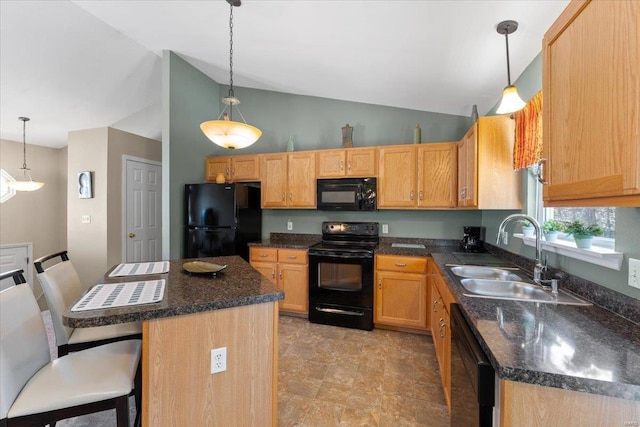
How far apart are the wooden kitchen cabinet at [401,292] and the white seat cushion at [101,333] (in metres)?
2.18

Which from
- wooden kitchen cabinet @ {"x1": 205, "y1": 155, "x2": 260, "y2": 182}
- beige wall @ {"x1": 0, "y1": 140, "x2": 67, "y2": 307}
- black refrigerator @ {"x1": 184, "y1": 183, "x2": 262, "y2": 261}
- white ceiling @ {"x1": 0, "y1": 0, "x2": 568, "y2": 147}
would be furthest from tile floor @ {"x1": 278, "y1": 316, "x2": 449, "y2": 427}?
beige wall @ {"x1": 0, "y1": 140, "x2": 67, "y2": 307}

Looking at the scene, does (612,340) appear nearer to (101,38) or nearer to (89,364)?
(89,364)

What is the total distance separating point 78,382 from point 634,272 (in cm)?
233

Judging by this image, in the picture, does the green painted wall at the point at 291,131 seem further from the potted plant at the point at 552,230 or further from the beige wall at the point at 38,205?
the beige wall at the point at 38,205

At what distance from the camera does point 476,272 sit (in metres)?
2.11

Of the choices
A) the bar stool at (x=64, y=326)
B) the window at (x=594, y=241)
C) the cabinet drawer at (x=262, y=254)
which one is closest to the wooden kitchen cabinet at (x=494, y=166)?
the window at (x=594, y=241)

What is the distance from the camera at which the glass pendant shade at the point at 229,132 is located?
1.78 meters

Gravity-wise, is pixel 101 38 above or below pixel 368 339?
above

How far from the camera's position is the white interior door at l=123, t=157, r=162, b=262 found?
4.12 meters

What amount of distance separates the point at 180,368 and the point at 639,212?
2037 mm

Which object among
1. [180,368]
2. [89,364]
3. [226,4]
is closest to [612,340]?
[180,368]

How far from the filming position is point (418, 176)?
10.3 feet

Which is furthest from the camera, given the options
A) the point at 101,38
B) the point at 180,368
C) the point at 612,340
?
the point at 101,38

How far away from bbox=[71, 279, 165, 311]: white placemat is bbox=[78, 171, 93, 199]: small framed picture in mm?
3185
